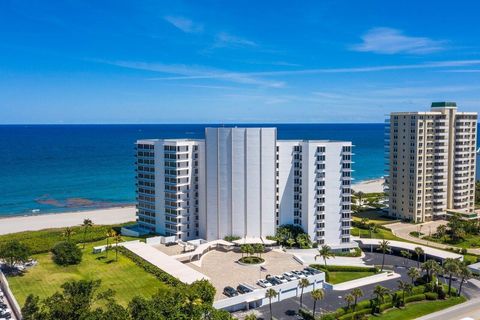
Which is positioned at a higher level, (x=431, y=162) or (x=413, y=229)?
(x=431, y=162)

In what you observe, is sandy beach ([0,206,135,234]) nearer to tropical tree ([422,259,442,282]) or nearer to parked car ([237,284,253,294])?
parked car ([237,284,253,294])

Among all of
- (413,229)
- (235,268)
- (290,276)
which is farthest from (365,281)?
(413,229)

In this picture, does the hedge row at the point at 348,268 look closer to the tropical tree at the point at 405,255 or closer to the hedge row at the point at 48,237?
the tropical tree at the point at 405,255

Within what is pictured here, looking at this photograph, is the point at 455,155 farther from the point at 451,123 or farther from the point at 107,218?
the point at 107,218

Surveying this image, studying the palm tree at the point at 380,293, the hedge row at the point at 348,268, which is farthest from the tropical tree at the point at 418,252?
the palm tree at the point at 380,293

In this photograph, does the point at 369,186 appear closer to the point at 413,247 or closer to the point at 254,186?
the point at 413,247

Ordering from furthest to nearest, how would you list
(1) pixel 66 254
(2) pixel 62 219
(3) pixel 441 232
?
(2) pixel 62 219
(3) pixel 441 232
(1) pixel 66 254
